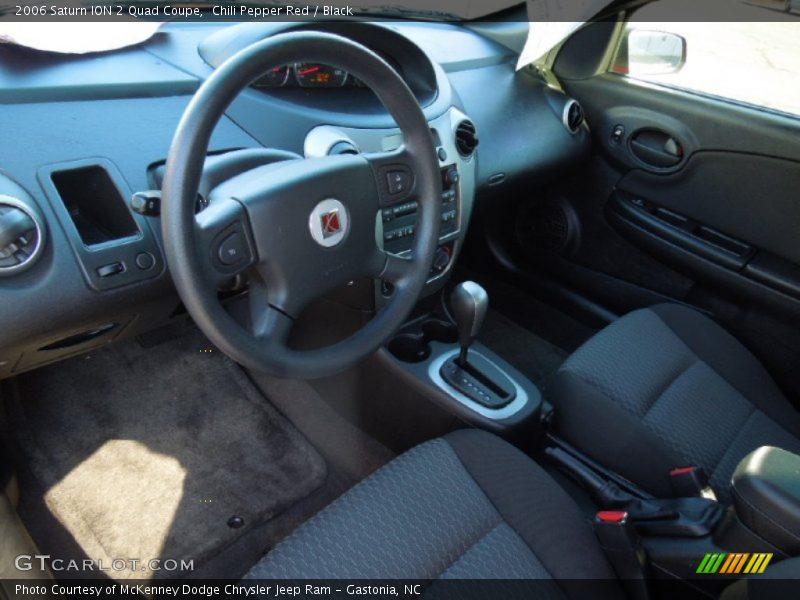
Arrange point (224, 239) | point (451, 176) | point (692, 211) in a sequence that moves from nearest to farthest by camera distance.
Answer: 1. point (224, 239)
2. point (451, 176)
3. point (692, 211)

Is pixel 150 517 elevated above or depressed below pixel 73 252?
below

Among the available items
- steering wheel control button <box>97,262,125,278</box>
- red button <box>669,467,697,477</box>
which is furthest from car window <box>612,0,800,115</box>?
steering wheel control button <box>97,262,125,278</box>

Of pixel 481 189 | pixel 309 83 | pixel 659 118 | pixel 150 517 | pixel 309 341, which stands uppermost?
pixel 309 83

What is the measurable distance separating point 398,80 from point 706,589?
3.06 feet

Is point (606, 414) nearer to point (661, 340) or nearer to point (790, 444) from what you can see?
point (661, 340)

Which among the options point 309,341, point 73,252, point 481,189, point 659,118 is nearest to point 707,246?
point 659,118

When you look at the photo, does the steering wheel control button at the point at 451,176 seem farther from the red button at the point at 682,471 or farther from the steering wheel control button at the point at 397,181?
the red button at the point at 682,471

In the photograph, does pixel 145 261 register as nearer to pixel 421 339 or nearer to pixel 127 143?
pixel 127 143

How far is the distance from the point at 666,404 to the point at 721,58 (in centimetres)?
111

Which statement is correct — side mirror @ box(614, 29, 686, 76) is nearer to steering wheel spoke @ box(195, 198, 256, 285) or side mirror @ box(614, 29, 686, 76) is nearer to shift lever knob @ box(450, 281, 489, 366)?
shift lever knob @ box(450, 281, 489, 366)

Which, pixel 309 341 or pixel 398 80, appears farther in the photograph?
pixel 309 341

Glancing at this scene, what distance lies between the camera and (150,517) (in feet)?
5.63

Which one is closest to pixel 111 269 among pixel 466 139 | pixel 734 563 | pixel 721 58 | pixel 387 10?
pixel 466 139

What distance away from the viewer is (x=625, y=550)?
1096 mm
